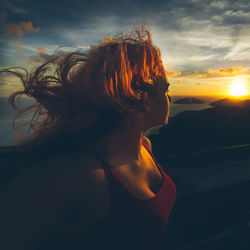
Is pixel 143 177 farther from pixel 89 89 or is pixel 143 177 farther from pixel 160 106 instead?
pixel 89 89

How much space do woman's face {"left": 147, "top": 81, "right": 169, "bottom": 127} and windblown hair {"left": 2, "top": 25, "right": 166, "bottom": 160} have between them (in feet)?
0.26

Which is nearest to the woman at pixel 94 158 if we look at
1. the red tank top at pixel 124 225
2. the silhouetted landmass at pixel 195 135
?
the red tank top at pixel 124 225

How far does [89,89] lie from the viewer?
0.71m

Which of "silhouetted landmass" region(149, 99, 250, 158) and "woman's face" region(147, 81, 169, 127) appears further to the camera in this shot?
"silhouetted landmass" region(149, 99, 250, 158)

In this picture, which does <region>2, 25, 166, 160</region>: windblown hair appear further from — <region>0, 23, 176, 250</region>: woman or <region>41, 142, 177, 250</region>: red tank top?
<region>41, 142, 177, 250</region>: red tank top

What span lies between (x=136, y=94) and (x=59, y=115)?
0.33 metres

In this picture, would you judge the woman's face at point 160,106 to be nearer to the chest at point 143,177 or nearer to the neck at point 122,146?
the neck at point 122,146

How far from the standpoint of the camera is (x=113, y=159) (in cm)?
81

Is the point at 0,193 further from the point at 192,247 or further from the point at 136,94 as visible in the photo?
the point at 192,247

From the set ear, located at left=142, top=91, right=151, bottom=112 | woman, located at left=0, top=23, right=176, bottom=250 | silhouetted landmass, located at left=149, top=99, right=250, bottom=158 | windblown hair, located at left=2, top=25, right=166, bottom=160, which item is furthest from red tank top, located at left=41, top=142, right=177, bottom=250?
silhouetted landmass, located at left=149, top=99, right=250, bottom=158

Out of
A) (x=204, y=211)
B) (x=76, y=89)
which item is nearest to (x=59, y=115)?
(x=76, y=89)

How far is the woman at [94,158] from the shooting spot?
1.68 feet

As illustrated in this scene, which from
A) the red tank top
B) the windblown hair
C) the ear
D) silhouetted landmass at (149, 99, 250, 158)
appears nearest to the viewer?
the red tank top

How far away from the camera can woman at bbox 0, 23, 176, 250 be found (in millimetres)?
512
